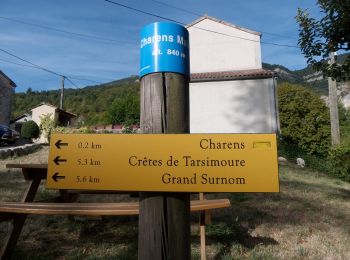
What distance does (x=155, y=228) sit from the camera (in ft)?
5.19

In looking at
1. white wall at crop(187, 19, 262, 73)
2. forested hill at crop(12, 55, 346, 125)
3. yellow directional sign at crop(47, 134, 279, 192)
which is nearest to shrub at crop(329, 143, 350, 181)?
white wall at crop(187, 19, 262, 73)

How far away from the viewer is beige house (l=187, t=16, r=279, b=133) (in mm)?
19453

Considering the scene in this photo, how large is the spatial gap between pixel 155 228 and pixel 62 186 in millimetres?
510

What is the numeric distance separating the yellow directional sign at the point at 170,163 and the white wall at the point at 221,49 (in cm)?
2010

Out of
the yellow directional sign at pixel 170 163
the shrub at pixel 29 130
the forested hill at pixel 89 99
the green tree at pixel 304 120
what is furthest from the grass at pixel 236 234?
the forested hill at pixel 89 99

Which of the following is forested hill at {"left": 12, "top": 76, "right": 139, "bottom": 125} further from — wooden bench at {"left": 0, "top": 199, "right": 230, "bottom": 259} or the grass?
wooden bench at {"left": 0, "top": 199, "right": 230, "bottom": 259}

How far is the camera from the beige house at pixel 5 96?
32906 millimetres

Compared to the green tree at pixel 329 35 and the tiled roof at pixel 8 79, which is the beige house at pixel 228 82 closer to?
the green tree at pixel 329 35

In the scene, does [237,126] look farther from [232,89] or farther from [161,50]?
[161,50]

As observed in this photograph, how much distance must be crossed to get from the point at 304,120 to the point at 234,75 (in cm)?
539

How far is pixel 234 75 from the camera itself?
64.6 feet

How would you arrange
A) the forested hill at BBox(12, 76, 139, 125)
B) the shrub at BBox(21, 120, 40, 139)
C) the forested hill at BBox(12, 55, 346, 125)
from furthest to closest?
the forested hill at BBox(12, 76, 139, 125) < the forested hill at BBox(12, 55, 346, 125) < the shrub at BBox(21, 120, 40, 139)

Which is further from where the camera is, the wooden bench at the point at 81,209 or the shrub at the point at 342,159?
the shrub at the point at 342,159

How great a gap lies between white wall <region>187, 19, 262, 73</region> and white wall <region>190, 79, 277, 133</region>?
5.18 ft
